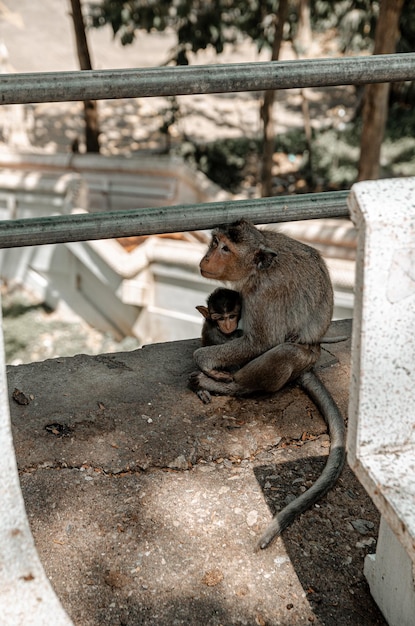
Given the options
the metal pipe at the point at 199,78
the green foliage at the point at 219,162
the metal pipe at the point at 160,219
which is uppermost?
the metal pipe at the point at 199,78

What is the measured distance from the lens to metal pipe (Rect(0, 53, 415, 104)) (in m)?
1.90

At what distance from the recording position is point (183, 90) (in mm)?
2020

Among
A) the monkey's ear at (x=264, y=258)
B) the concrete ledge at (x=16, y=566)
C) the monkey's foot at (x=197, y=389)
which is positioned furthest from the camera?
the monkey's ear at (x=264, y=258)

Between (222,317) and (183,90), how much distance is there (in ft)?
4.14

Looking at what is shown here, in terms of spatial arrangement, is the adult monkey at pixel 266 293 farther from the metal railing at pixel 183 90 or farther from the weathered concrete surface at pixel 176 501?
the metal railing at pixel 183 90

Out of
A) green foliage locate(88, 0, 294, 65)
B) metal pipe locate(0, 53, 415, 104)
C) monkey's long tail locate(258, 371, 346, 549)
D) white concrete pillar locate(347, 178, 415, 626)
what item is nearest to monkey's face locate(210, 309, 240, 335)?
monkey's long tail locate(258, 371, 346, 549)

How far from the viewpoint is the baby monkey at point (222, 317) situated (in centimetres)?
311

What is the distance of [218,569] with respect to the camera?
199cm

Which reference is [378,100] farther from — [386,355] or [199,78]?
[386,355]

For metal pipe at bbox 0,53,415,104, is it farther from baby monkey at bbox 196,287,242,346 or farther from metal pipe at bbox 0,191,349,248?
baby monkey at bbox 196,287,242,346

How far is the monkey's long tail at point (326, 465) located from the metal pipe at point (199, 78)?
1.10 metres

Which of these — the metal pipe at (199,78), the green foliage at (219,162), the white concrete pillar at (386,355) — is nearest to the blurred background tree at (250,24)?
the green foliage at (219,162)

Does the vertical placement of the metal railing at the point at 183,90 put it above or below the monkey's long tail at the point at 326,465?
above

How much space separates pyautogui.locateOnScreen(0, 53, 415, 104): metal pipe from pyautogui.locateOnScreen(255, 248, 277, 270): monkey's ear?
0.90 metres
